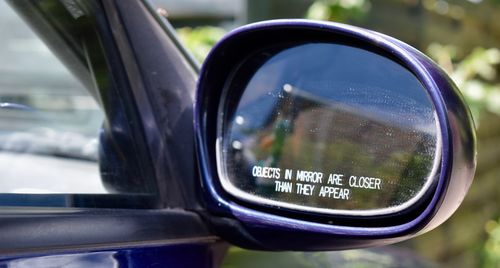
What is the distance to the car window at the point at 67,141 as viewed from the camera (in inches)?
64.3

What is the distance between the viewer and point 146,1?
175 cm

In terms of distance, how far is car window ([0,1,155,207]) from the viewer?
64.3 inches

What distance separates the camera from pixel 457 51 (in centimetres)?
582

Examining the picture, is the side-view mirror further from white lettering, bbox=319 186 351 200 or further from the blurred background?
the blurred background

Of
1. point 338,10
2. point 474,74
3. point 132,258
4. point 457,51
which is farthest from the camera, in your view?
point 457,51

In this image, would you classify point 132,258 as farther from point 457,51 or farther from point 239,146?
point 457,51

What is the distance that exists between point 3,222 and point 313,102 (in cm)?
61

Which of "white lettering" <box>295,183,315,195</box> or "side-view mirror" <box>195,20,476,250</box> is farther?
"white lettering" <box>295,183,315,195</box>

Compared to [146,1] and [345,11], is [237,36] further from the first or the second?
[345,11]

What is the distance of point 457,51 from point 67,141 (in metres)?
3.89

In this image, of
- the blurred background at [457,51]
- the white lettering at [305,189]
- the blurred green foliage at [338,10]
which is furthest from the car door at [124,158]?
the blurred green foliage at [338,10]

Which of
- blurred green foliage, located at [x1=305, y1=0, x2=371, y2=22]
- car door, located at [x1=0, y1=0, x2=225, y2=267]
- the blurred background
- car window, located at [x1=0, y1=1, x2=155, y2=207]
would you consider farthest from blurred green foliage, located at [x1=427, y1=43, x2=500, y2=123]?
car door, located at [x1=0, y1=0, x2=225, y2=267]

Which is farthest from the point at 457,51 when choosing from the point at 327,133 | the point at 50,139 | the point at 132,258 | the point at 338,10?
the point at 132,258

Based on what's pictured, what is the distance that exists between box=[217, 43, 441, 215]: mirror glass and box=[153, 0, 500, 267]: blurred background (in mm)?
3128
